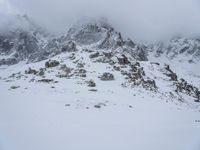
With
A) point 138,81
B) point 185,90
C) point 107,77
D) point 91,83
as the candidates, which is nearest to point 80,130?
point 91,83

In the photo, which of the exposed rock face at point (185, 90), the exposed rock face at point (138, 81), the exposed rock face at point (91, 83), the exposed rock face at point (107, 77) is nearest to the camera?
the exposed rock face at point (91, 83)

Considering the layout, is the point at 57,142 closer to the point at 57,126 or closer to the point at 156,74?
the point at 57,126

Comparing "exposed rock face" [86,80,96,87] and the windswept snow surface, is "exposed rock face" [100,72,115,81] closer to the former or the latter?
"exposed rock face" [86,80,96,87]

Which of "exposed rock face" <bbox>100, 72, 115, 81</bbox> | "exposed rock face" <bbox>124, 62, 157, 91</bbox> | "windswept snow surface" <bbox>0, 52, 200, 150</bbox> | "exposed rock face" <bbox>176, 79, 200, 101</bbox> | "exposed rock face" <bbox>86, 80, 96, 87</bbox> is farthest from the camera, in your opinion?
"exposed rock face" <bbox>176, 79, 200, 101</bbox>

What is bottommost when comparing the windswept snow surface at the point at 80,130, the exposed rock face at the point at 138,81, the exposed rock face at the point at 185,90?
the exposed rock face at the point at 185,90

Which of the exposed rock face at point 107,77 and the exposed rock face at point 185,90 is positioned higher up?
the exposed rock face at point 107,77

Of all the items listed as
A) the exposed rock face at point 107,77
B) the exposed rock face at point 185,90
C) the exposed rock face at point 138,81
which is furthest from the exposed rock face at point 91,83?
the exposed rock face at point 185,90

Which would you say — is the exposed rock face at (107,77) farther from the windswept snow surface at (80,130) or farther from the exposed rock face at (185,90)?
the windswept snow surface at (80,130)

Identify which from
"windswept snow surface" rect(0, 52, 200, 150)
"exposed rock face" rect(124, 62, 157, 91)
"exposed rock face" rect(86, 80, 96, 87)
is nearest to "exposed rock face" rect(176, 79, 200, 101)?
"exposed rock face" rect(124, 62, 157, 91)

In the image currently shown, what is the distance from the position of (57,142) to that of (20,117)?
25.8 feet

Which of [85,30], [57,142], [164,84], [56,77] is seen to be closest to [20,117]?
[57,142]

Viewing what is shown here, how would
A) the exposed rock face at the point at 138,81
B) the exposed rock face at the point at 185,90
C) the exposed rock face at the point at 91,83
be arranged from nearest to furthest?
1. the exposed rock face at the point at 91,83
2. the exposed rock face at the point at 138,81
3. the exposed rock face at the point at 185,90

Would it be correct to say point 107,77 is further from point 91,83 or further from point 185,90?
point 185,90

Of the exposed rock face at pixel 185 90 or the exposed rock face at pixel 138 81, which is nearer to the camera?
the exposed rock face at pixel 138 81
